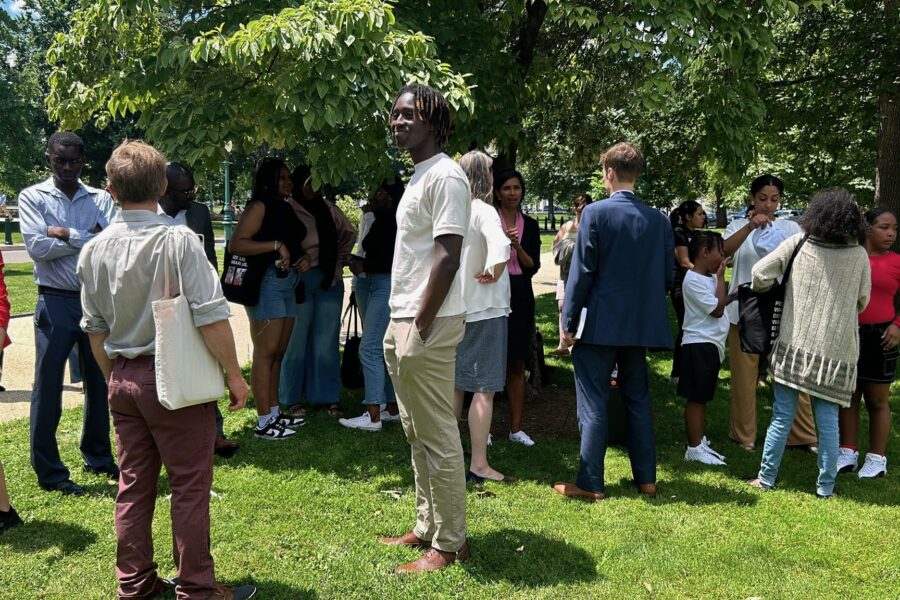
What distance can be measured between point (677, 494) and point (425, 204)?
8.66 ft

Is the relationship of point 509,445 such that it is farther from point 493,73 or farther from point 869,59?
point 869,59

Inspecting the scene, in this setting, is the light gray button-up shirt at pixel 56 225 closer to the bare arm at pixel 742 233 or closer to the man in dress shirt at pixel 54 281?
the man in dress shirt at pixel 54 281

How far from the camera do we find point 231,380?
2945 millimetres

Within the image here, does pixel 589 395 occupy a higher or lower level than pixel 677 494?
higher

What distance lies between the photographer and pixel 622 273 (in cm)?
415

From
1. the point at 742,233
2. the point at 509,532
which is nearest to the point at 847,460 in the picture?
the point at 742,233

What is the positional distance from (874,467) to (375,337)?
369 centimetres

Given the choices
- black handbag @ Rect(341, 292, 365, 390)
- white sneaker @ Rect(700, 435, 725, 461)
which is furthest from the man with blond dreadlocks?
black handbag @ Rect(341, 292, 365, 390)

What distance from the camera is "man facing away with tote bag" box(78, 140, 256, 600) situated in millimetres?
2783

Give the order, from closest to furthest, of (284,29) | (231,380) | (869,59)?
(231,380) → (284,29) → (869,59)

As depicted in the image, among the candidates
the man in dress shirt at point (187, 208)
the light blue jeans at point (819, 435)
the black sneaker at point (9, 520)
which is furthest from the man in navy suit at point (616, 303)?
the black sneaker at point (9, 520)

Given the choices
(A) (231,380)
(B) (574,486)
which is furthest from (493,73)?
(A) (231,380)

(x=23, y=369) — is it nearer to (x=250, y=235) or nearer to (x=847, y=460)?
(x=250, y=235)

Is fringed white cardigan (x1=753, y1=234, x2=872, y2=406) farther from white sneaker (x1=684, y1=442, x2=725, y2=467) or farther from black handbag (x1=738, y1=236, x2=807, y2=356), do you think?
white sneaker (x1=684, y1=442, x2=725, y2=467)
